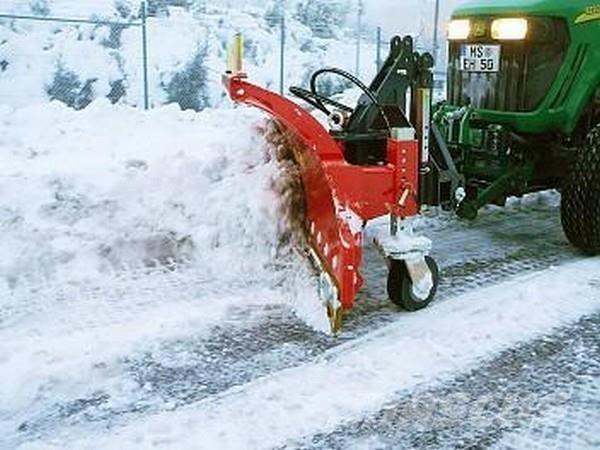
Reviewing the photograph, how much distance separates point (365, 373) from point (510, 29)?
9.55ft

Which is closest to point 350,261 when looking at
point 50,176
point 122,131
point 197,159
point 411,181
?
point 411,181

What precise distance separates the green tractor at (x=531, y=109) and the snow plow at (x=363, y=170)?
0.98 meters

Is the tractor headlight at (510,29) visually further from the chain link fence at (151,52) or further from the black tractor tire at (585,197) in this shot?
the chain link fence at (151,52)

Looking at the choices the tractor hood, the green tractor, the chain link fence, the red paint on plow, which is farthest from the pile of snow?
the chain link fence

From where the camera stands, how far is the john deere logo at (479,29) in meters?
5.61

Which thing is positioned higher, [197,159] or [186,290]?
[197,159]

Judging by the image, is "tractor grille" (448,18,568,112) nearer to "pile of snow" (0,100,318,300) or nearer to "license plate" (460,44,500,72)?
"license plate" (460,44,500,72)

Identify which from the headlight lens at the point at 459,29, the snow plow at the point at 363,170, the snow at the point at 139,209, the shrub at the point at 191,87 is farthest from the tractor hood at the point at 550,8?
the shrub at the point at 191,87

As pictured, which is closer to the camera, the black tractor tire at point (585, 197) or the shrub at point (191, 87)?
the black tractor tire at point (585, 197)

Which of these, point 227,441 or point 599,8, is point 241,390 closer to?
point 227,441

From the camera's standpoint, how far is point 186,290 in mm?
4641

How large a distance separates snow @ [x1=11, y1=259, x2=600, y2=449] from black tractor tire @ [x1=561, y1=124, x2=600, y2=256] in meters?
0.51

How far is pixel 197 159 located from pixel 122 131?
8.41 feet

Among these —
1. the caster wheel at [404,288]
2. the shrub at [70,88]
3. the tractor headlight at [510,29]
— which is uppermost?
the tractor headlight at [510,29]
